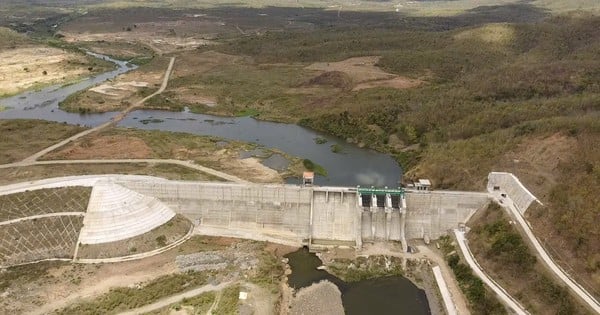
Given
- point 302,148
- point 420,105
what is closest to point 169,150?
point 302,148

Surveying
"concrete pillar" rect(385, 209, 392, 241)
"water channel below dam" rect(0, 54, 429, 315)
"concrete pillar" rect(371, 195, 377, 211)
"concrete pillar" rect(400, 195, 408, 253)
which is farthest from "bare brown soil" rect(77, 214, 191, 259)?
"concrete pillar" rect(400, 195, 408, 253)

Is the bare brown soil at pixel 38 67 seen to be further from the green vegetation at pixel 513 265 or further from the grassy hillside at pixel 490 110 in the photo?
the green vegetation at pixel 513 265

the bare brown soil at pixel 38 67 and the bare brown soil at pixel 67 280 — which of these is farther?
the bare brown soil at pixel 38 67

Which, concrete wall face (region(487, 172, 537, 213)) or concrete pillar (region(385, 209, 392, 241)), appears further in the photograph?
concrete pillar (region(385, 209, 392, 241))

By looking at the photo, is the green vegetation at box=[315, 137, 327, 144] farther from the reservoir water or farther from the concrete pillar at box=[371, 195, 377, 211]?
the concrete pillar at box=[371, 195, 377, 211]

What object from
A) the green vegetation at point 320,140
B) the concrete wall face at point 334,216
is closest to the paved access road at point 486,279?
the concrete wall face at point 334,216

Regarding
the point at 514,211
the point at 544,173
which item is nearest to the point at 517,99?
the point at 544,173
